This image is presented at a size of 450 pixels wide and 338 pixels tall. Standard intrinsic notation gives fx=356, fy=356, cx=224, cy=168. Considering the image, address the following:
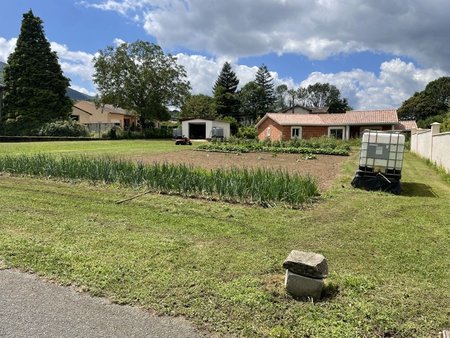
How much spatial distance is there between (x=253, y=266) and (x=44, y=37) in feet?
135

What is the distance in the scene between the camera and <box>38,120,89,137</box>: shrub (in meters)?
34.0

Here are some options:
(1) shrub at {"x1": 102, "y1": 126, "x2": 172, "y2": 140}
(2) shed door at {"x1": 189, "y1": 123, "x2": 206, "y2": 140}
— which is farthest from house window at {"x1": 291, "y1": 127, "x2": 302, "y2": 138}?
(1) shrub at {"x1": 102, "y1": 126, "x2": 172, "y2": 140}

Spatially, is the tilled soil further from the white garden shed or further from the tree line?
the white garden shed

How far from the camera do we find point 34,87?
1416 inches

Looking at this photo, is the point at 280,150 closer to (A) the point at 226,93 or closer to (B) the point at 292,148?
(B) the point at 292,148

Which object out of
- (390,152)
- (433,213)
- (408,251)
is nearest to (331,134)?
(390,152)

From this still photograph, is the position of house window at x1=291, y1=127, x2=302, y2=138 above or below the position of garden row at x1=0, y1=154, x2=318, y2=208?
above

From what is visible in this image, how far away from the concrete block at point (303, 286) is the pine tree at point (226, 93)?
211ft

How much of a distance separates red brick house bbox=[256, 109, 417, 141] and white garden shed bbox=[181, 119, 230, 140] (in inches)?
256

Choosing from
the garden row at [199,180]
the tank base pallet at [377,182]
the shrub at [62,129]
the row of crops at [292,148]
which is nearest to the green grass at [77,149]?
the row of crops at [292,148]

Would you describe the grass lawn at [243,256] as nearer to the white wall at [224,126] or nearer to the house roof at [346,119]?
the house roof at [346,119]

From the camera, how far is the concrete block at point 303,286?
Answer: 316 cm

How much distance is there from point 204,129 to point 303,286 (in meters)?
43.7

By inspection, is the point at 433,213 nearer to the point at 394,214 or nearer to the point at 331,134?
the point at 394,214
